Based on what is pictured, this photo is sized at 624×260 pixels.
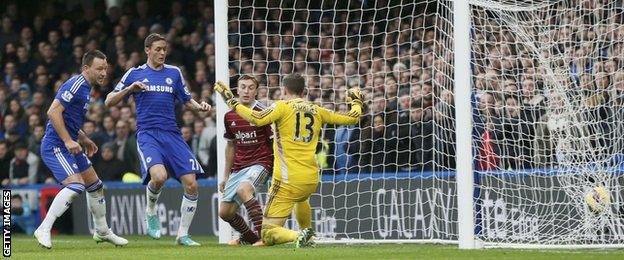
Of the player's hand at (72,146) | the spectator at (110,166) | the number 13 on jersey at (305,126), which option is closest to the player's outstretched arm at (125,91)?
the player's hand at (72,146)

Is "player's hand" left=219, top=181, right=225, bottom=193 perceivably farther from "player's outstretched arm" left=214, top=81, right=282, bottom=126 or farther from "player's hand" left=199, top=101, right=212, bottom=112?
"player's outstretched arm" left=214, top=81, right=282, bottom=126

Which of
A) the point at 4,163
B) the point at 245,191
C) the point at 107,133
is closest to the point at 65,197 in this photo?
the point at 245,191

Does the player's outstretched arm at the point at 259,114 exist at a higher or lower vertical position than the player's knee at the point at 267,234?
higher

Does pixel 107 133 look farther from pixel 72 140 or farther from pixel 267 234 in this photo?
pixel 267 234

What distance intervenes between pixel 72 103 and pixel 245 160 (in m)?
1.76

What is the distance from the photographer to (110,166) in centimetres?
2045

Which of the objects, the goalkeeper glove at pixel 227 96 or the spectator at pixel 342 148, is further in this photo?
the spectator at pixel 342 148

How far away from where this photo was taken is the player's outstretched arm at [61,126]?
12664 millimetres

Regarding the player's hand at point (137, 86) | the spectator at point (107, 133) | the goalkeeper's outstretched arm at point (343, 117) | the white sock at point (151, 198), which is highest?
the spectator at point (107, 133)

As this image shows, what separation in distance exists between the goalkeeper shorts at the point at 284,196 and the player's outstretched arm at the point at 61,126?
1.91 meters

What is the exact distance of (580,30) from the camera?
505 inches

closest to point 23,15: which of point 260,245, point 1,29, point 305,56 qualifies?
point 1,29

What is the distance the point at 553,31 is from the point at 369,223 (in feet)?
12.1

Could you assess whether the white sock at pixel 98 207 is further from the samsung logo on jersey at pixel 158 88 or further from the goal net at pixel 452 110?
the goal net at pixel 452 110
